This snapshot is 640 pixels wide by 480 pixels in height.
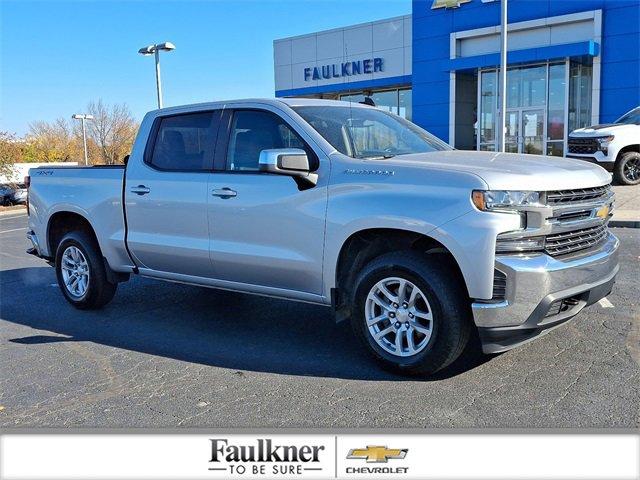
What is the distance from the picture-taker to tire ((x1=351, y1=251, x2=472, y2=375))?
4026mm

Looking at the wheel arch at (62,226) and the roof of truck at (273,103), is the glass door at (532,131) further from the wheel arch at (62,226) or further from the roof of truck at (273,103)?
the wheel arch at (62,226)

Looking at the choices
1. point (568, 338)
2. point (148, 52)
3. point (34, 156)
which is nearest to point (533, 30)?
point (148, 52)

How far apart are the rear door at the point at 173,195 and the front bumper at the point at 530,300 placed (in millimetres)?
2459

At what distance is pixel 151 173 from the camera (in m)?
5.66

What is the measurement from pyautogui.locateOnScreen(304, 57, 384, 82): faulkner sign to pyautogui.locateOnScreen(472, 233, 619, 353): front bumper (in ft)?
82.4

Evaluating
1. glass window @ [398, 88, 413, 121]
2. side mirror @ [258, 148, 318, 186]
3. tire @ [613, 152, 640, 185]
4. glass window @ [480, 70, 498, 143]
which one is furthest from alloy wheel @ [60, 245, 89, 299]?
glass window @ [398, 88, 413, 121]

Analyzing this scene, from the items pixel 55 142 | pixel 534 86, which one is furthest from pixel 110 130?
pixel 534 86

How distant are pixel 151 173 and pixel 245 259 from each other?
4.57 ft

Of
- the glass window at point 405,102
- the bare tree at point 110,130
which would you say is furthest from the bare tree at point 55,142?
the glass window at point 405,102

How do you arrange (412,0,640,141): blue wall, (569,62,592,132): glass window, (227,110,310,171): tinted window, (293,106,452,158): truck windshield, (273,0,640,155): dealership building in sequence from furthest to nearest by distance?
(569,62,592,132): glass window → (273,0,640,155): dealership building → (412,0,640,141): blue wall → (227,110,310,171): tinted window → (293,106,452,158): truck windshield

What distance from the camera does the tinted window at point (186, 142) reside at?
211 inches

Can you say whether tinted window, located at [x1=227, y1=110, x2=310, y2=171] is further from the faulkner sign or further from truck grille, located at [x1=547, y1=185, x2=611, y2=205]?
the faulkner sign

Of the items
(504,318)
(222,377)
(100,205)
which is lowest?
(222,377)

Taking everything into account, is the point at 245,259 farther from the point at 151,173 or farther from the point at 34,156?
the point at 34,156
